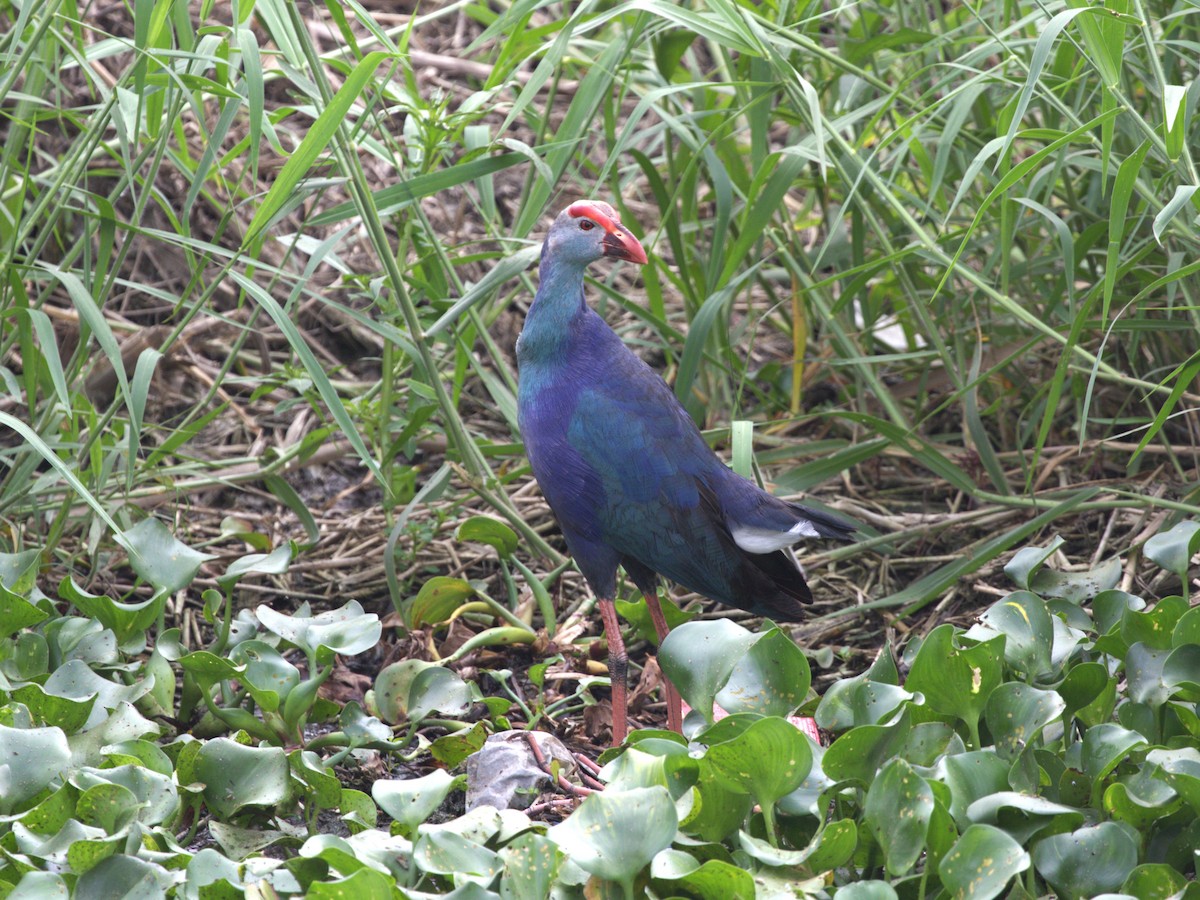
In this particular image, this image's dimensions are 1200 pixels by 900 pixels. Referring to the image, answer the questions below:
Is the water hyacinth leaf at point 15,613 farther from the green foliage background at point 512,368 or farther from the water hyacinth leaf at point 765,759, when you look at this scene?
the water hyacinth leaf at point 765,759

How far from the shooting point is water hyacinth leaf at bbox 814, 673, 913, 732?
194 centimetres

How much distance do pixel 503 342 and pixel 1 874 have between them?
2393 millimetres

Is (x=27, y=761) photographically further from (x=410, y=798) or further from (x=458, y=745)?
(x=458, y=745)

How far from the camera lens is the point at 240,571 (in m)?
2.51

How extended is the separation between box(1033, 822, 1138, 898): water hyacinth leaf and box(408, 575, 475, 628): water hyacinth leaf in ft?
4.60

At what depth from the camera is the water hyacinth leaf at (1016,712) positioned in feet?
6.28

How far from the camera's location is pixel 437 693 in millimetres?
2363

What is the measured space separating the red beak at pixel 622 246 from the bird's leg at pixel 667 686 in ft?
2.07

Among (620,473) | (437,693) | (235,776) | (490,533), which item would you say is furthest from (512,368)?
(235,776)

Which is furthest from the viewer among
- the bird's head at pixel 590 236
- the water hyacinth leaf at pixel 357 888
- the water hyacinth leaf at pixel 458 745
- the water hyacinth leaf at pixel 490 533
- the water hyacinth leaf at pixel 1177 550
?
the water hyacinth leaf at pixel 490 533

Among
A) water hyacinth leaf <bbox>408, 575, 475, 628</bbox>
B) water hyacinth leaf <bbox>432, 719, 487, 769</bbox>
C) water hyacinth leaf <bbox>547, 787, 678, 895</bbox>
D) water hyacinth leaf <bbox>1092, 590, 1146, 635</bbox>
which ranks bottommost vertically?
water hyacinth leaf <bbox>408, 575, 475, 628</bbox>

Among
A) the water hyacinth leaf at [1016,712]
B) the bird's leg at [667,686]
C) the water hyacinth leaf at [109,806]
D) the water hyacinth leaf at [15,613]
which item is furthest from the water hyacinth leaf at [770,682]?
the water hyacinth leaf at [15,613]

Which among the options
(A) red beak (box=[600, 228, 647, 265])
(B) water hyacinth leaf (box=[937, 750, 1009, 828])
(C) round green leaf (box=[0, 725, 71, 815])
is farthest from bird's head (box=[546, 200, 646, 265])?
(C) round green leaf (box=[0, 725, 71, 815])

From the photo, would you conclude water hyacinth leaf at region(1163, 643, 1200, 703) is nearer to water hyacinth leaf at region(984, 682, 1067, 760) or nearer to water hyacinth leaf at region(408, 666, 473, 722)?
water hyacinth leaf at region(984, 682, 1067, 760)
